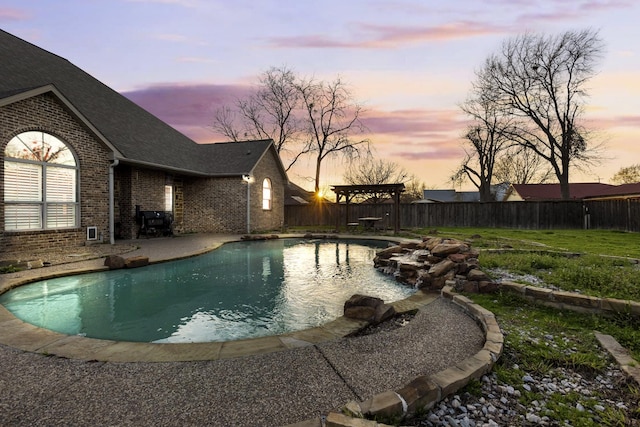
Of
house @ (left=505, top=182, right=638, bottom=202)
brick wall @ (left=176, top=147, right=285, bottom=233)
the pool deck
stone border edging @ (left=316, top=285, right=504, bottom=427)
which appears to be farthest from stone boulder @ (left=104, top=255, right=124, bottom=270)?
house @ (left=505, top=182, right=638, bottom=202)

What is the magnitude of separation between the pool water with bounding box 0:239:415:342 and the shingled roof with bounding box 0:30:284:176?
5.60 m

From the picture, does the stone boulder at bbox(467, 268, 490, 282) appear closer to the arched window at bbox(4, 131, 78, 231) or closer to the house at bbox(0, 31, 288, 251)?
the house at bbox(0, 31, 288, 251)

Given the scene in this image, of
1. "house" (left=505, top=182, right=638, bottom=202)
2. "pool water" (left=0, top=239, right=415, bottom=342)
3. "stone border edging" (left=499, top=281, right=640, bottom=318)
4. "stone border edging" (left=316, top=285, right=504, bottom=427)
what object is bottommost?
"pool water" (left=0, top=239, right=415, bottom=342)

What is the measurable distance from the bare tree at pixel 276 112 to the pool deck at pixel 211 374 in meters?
26.0

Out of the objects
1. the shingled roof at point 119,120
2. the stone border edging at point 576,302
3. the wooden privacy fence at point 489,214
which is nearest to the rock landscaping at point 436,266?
the stone border edging at point 576,302

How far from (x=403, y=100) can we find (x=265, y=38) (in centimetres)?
634

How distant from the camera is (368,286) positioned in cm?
623

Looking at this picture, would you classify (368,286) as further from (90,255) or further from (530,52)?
(530,52)

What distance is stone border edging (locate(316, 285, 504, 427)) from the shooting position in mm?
1796

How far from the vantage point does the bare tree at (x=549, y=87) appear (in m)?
20.3

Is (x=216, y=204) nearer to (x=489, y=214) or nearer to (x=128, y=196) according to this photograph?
(x=128, y=196)

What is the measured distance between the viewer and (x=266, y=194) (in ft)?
58.9

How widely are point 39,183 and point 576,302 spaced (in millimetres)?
11842

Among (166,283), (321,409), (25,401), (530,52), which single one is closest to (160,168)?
(166,283)
